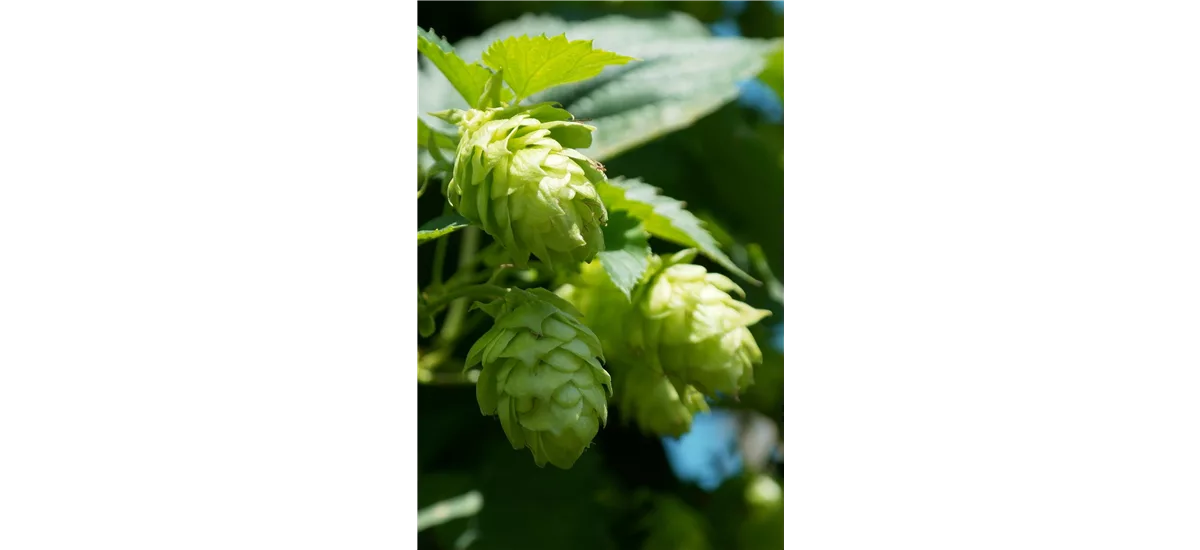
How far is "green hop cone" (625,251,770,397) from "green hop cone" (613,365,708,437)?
8 cm

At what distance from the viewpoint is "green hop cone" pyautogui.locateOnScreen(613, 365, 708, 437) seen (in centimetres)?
137

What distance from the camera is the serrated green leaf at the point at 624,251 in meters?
1.12

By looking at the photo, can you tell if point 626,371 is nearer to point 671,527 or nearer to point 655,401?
point 655,401

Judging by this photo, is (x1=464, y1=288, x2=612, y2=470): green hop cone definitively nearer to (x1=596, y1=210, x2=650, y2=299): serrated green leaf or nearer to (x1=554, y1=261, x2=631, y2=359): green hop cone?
(x1=596, y1=210, x2=650, y2=299): serrated green leaf

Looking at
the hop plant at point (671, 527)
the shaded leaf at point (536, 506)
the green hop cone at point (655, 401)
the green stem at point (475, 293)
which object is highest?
the green stem at point (475, 293)

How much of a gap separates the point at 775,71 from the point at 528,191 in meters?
1.01

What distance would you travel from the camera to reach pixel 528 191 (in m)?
1.04

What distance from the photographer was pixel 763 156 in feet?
6.79

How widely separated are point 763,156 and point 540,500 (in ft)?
2.82

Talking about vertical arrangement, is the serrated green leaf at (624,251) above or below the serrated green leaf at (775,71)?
below

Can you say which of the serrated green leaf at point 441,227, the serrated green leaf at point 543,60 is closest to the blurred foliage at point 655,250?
the serrated green leaf at point 441,227

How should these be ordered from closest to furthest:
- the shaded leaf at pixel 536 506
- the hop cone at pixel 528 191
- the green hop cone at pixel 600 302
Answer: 1. the hop cone at pixel 528 191
2. the green hop cone at pixel 600 302
3. the shaded leaf at pixel 536 506

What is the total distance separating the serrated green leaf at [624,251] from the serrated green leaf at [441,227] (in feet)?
0.55

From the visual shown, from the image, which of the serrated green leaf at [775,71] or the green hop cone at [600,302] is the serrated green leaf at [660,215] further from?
the serrated green leaf at [775,71]
